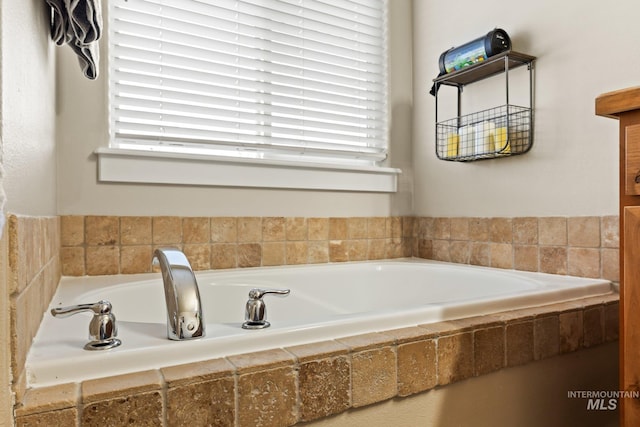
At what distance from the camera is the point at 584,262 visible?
152 cm

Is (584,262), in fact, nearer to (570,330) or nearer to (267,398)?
(570,330)

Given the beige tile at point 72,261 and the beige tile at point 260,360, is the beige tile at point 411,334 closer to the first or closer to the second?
the beige tile at point 260,360

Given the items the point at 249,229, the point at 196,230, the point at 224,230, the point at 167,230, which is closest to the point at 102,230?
the point at 167,230

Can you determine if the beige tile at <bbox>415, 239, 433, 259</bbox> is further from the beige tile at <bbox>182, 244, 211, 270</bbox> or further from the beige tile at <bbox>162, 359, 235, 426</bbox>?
the beige tile at <bbox>162, 359, 235, 426</bbox>

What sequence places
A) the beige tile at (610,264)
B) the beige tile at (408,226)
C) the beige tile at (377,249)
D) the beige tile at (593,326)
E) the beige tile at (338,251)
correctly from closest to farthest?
1. the beige tile at (593,326)
2. the beige tile at (610,264)
3. the beige tile at (338,251)
4. the beige tile at (377,249)
5. the beige tile at (408,226)

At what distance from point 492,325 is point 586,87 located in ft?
3.39

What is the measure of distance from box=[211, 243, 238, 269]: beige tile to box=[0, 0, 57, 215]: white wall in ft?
2.51

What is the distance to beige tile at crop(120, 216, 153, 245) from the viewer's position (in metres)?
1.67

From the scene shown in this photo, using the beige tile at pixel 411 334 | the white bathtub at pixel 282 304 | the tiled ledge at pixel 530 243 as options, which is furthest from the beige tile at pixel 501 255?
the beige tile at pixel 411 334

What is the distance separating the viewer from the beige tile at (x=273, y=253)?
191cm

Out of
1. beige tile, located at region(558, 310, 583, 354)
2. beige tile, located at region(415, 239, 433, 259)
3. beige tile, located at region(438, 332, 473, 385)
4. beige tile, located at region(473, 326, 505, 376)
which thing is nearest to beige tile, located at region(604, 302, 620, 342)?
beige tile, located at region(558, 310, 583, 354)

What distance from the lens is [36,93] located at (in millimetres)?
975

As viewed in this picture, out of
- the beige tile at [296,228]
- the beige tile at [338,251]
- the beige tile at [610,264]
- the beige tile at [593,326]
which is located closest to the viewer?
the beige tile at [593,326]

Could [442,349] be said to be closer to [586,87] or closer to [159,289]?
[159,289]
